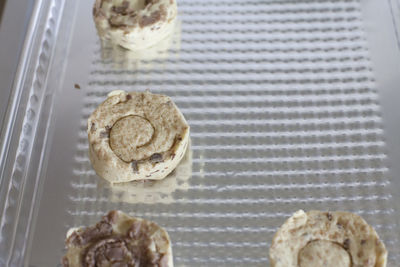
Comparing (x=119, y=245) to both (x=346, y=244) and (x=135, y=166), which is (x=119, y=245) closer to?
(x=135, y=166)

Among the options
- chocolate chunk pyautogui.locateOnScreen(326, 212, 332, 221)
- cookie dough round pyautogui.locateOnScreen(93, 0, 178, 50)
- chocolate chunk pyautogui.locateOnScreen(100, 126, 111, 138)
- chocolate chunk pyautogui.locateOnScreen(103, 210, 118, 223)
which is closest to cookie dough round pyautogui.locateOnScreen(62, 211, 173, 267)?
chocolate chunk pyautogui.locateOnScreen(103, 210, 118, 223)

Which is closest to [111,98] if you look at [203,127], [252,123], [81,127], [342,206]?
[81,127]

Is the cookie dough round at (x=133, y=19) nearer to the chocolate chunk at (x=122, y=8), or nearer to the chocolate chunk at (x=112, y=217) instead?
the chocolate chunk at (x=122, y=8)

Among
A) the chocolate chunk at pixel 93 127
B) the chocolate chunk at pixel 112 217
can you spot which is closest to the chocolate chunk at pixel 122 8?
the chocolate chunk at pixel 93 127

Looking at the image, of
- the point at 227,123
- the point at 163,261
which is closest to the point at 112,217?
the point at 163,261

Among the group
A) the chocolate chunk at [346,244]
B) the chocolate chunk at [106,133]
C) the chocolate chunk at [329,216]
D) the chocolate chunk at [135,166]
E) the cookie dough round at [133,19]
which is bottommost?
the chocolate chunk at [346,244]

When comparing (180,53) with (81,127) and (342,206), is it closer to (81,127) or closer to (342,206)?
(81,127)

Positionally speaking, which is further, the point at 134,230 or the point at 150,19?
the point at 150,19
